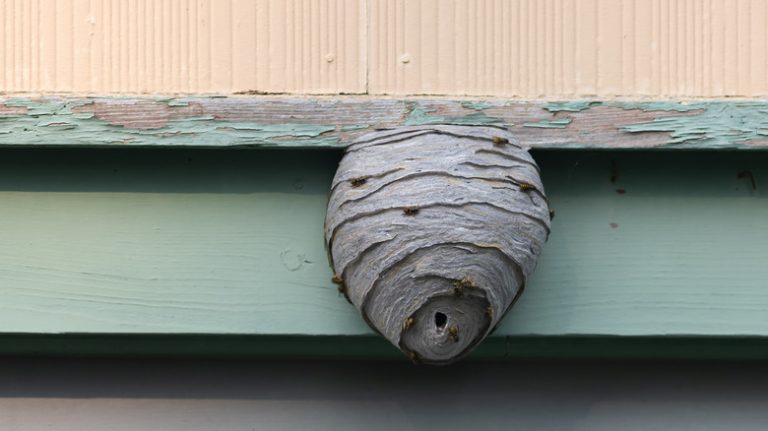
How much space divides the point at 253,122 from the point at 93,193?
27 centimetres

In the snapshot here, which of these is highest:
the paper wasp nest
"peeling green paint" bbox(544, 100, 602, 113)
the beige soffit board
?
the beige soffit board

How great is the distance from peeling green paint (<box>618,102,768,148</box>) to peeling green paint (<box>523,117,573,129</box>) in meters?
0.08

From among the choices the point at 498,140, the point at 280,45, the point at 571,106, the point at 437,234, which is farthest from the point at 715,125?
the point at 280,45

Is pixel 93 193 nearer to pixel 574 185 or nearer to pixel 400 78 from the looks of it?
pixel 400 78

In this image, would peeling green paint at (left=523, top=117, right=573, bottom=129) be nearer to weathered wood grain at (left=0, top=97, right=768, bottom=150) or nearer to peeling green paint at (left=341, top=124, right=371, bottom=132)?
weathered wood grain at (left=0, top=97, right=768, bottom=150)

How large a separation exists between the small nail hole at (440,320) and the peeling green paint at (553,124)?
306 millimetres

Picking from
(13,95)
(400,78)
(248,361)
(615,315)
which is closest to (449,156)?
(400,78)

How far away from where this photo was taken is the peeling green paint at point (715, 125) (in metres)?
1.25

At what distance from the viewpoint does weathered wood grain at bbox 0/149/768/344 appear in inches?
50.1

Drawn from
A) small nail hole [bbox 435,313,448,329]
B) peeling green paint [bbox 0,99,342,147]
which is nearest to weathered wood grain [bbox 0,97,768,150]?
peeling green paint [bbox 0,99,342,147]

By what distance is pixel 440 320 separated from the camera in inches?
45.6

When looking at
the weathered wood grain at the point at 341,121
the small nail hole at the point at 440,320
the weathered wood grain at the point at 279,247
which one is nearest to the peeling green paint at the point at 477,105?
the weathered wood grain at the point at 341,121

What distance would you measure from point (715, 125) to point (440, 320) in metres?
0.49

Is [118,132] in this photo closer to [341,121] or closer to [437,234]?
[341,121]
